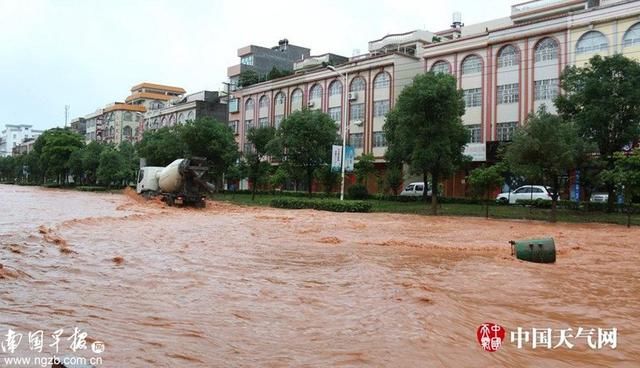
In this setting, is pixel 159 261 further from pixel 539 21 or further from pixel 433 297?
pixel 539 21

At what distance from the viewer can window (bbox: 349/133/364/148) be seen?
4841 centimetres

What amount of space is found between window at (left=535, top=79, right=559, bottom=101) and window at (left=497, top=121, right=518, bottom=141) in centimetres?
249

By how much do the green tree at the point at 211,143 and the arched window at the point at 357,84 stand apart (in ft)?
42.4

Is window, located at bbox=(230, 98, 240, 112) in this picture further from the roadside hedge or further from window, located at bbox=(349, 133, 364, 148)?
the roadside hedge

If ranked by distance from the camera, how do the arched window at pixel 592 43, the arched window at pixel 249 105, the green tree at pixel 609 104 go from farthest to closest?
the arched window at pixel 249 105 → the arched window at pixel 592 43 → the green tree at pixel 609 104

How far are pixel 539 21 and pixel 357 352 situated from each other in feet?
122

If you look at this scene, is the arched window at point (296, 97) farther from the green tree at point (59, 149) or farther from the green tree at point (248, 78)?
the green tree at point (59, 149)

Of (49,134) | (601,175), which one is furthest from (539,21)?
(49,134)

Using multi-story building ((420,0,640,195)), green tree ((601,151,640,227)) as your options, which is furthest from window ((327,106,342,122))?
green tree ((601,151,640,227))

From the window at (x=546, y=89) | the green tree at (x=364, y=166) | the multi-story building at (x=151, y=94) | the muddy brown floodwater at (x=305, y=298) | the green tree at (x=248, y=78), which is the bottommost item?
the muddy brown floodwater at (x=305, y=298)

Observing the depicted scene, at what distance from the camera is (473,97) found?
1585 inches

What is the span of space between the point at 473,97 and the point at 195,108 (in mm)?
41387

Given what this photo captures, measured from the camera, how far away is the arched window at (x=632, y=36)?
32312 mm

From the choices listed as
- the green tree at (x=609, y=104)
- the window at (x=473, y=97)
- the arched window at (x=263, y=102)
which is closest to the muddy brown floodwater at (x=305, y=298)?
the green tree at (x=609, y=104)
